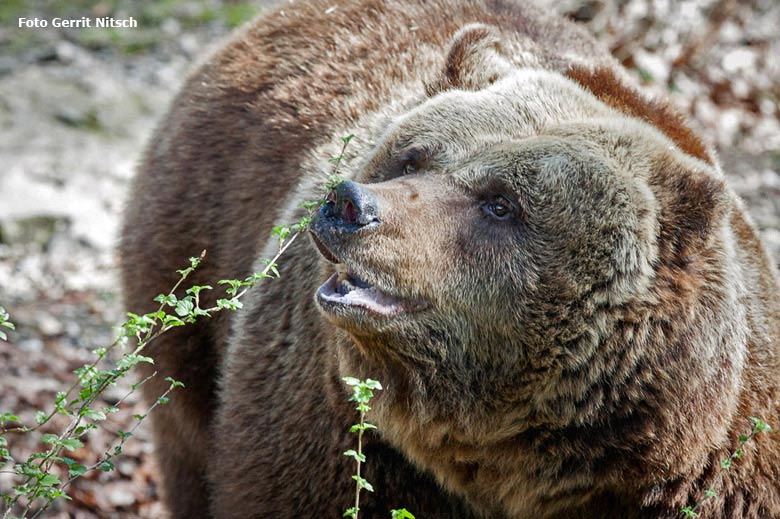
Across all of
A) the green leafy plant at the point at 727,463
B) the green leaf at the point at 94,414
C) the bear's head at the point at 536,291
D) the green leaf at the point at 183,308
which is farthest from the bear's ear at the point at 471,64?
the green leaf at the point at 94,414

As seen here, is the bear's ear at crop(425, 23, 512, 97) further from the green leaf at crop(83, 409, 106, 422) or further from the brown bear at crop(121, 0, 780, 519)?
the green leaf at crop(83, 409, 106, 422)

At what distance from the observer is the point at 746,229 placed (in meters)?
5.05

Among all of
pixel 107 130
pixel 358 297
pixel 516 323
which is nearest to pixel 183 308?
pixel 358 297

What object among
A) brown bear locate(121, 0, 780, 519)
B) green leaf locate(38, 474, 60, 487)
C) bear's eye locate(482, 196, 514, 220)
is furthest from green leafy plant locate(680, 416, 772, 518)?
green leaf locate(38, 474, 60, 487)

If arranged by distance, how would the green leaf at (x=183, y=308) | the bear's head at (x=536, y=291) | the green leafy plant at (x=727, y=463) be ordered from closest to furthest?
the green leaf at (x=183, y=308), the bear's head at (x=536, y=291), the green leafy plant at (x=727, y=463)

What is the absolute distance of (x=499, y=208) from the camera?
13.8 ft

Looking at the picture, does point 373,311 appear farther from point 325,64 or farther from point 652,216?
point 325,64

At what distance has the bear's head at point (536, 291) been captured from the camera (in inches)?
159

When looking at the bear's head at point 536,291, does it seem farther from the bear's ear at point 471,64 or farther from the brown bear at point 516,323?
the bear's ear at point 471,64

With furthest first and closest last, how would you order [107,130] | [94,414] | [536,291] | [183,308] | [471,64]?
[107,130] → [471,64] → [536,291] → [183,308] → [94,414]

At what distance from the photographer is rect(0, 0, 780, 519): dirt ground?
7859 millimetres

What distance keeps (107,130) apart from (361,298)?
293 inches

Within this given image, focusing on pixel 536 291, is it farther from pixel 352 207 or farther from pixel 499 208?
pixel 352 207

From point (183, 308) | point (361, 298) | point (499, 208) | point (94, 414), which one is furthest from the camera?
point (499, 208)
